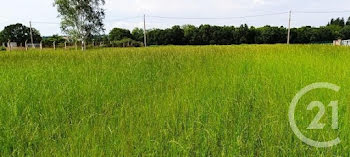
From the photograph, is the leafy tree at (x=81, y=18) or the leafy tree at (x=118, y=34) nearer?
the leafy tree at (x=81, y=18)

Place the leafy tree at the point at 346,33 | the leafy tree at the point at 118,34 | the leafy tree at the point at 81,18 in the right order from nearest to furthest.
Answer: the leafy tree at the point at 81,18
the leafy tree at the point at 118,34
the leafy tree at the point at 346,33

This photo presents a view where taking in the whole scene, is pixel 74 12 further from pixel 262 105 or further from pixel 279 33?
pixel 279 33

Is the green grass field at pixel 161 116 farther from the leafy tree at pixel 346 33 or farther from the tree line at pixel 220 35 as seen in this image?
the leafy tree at pixel 346 33

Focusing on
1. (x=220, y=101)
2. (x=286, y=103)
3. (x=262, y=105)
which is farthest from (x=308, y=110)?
(x=220, y=101)

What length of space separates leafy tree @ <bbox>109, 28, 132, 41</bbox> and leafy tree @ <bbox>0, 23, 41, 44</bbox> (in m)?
15.9

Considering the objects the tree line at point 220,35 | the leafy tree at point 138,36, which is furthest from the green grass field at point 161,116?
the leafy tree at point 138,36

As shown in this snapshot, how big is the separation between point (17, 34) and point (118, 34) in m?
21.0

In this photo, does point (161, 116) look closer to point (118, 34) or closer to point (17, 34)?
point (17, 34)

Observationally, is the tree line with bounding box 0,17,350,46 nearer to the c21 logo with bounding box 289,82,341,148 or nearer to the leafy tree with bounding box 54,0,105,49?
the leafy tree with bounding box 54,0,105,49

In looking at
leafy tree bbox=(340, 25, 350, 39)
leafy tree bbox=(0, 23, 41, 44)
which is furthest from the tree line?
leafy tree bbox=(0, 23, 41, 44)

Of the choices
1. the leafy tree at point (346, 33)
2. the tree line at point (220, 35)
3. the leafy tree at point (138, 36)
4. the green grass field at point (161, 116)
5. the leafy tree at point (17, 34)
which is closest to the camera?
the green grass field at point (161, 116)

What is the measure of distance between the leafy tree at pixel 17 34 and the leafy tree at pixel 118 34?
15886 mm

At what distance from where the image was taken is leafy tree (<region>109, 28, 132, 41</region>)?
61934 mm

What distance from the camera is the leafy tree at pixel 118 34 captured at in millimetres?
61934
